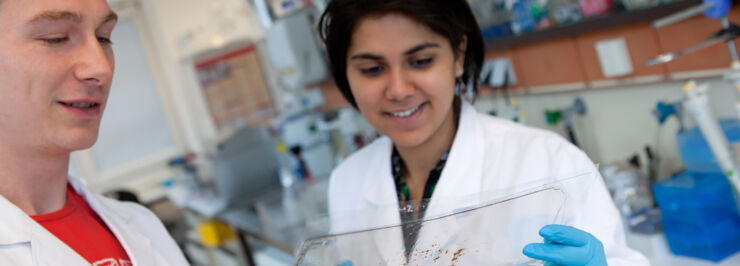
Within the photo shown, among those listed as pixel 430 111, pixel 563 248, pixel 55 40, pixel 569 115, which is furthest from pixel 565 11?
pixel 55 40

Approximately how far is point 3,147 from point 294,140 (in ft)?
8.64

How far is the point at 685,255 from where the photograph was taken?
177 centimetres

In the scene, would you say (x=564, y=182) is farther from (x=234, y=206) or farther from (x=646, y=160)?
(x=234, y=206)

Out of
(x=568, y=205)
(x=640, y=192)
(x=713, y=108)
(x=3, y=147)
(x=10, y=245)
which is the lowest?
(x=640, y=192)

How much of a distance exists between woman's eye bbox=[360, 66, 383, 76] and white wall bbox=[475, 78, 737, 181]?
45.5 inches

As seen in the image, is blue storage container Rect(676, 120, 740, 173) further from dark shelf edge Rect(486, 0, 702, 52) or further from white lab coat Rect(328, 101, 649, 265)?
white lab coat Rect(328, 101, 649, 265)

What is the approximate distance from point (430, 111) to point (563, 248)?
1.76ft

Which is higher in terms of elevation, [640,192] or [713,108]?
[713,108]

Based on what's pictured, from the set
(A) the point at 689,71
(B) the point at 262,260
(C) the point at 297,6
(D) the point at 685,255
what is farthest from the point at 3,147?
(C) the point at 297,6

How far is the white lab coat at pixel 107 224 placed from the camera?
44.6 inches

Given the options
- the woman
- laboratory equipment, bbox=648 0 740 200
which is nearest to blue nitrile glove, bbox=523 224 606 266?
the woman

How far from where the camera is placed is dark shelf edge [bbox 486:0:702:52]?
1.88 metres

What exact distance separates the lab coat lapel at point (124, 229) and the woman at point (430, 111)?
45 centimetres

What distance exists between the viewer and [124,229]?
1.42 m
